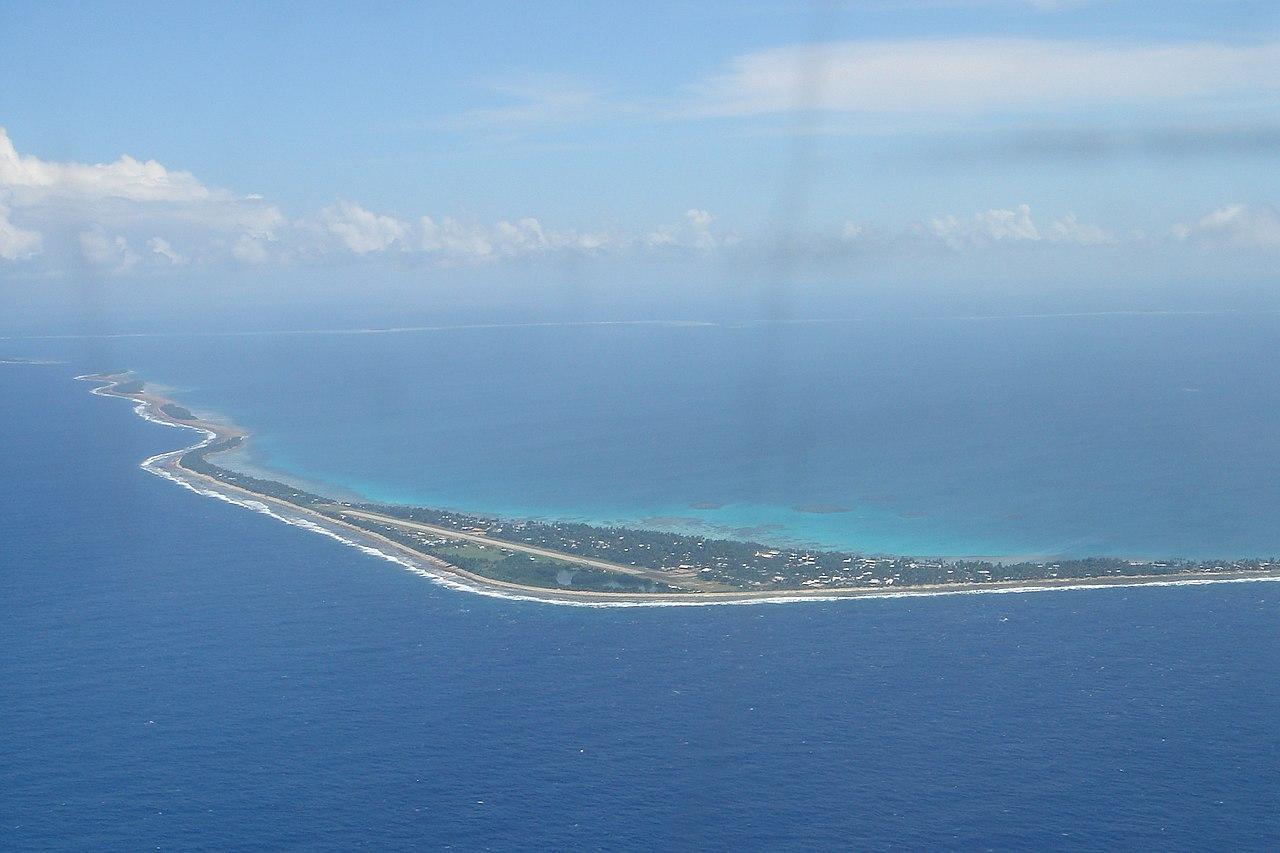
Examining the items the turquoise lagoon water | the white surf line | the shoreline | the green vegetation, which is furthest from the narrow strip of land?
the white surf line

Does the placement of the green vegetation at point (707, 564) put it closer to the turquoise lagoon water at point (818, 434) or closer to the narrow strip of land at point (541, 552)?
the narrow strip of land at point (541, 552)

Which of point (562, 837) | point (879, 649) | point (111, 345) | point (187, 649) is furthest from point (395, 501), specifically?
point (111, 345)

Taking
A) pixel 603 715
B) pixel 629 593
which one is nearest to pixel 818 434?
pixel 629 593

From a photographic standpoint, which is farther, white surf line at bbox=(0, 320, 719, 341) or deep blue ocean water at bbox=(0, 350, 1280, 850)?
white surf line at bbox=(0, 320, 719, 341)

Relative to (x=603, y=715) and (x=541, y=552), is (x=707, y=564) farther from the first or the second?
(x=603, y=715)

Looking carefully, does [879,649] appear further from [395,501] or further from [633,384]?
[633,384]

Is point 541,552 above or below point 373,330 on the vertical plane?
below

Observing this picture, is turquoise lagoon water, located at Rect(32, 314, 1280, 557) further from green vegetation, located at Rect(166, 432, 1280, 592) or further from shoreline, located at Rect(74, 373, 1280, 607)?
shoreline, located at Rect(74, 373, 1280, 607)

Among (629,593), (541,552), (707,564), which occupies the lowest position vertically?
(629,593)
